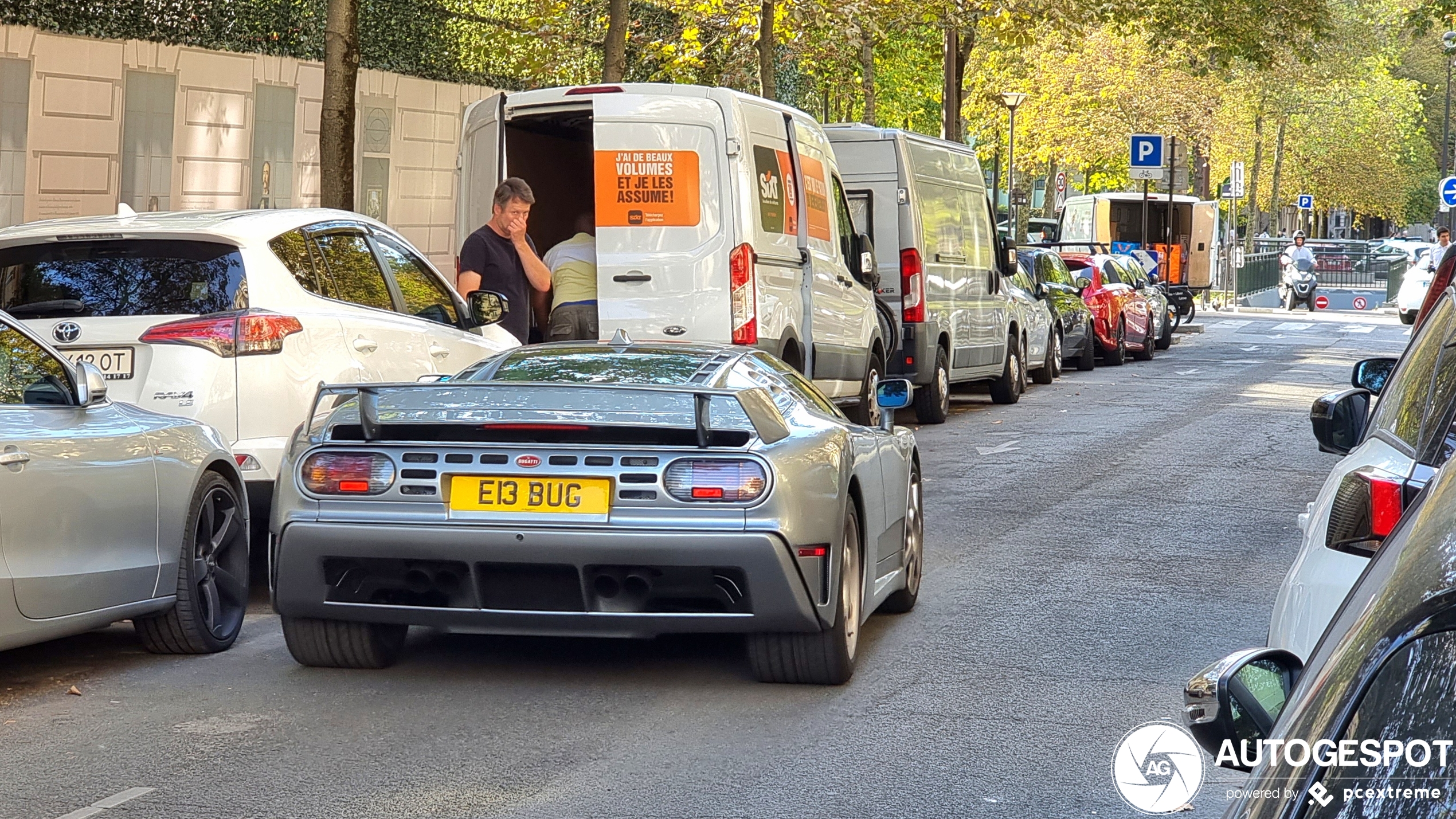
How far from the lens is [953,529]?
428 inches

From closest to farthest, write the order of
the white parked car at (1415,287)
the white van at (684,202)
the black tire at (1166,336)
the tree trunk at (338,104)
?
the white van at (684,202) < the tree trunk at (338,104) < the black tire at (1166,336) < the white parked car at (1415,287)

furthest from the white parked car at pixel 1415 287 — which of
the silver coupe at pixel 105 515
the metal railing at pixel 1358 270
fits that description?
the silver coupe at pixel 105 515

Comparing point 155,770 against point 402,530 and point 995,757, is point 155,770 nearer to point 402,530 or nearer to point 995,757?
point 402,530

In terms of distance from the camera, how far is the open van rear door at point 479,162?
43.0 feet

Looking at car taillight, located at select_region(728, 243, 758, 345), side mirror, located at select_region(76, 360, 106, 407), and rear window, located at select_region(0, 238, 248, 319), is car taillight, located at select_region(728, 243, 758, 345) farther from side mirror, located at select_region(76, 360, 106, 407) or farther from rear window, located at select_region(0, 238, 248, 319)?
side mirror, located at select_region(76, 360, 106, 407)

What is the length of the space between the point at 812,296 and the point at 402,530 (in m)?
7.89

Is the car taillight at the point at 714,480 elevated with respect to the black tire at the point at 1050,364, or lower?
lower

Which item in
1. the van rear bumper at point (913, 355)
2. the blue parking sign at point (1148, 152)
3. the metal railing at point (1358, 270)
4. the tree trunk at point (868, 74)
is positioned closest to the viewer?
the van rear bumper at point (913, 355)

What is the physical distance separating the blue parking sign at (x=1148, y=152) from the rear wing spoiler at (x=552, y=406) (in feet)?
105

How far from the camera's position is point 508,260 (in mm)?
12062

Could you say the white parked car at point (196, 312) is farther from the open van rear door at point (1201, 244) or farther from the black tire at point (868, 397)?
the open van rear door at point (1201, 244)

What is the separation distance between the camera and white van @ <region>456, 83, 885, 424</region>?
40.7 ft

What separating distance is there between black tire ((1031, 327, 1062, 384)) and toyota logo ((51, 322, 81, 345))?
1692 centimetres

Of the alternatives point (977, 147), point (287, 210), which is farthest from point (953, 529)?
point (977, 147)
